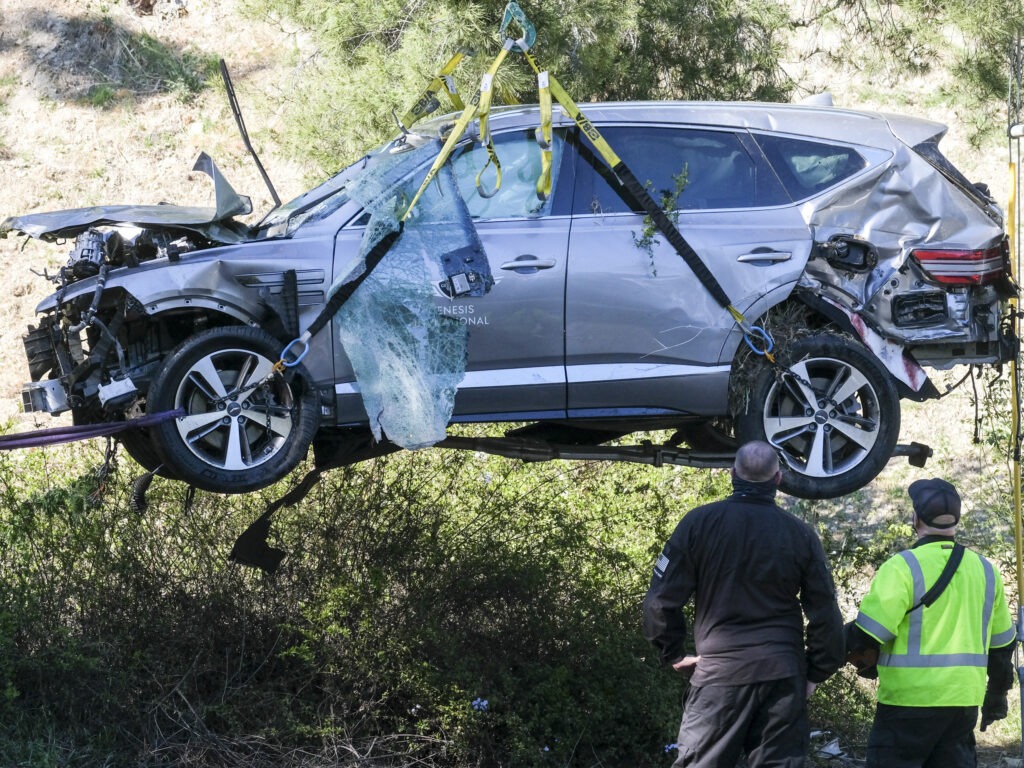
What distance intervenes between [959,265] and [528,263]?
2.27m

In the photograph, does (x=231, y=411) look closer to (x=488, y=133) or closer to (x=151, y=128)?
(x=488, y=133)

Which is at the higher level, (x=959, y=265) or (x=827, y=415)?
(x=959, y=265)

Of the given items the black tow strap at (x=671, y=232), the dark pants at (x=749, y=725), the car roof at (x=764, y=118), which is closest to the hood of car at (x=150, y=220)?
the car roof at (x=764, y=118)

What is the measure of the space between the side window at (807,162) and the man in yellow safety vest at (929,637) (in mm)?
1828

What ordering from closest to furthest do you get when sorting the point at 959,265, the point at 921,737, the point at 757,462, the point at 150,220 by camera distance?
the point at 757,462, the point at 921,737, the point at 150,220, the point at 959,265

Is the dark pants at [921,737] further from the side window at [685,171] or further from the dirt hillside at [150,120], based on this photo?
the dirt hillside at [150,120]

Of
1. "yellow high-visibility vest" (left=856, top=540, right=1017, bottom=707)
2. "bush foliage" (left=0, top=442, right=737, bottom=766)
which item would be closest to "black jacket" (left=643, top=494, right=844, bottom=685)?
"yellow high-visibility vest" (left=856, top=540, right=1017, bottom=707)

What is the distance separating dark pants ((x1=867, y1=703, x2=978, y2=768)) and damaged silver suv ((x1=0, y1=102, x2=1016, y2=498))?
48.7 inches

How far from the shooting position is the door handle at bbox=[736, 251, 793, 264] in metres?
6.27

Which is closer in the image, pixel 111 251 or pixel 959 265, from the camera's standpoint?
pixel 111 251

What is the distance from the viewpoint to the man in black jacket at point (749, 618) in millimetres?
4988

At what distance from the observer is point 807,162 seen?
6.49 meters

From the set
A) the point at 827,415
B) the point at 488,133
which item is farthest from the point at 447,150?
the point at 827,415

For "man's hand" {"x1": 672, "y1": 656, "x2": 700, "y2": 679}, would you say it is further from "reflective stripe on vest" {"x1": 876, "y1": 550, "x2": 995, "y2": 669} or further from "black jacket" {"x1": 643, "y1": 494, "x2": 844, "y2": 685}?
"reflective stripe on vest" {"x1": 876, "y1": 550, "x2": 995, "y2": 669}
